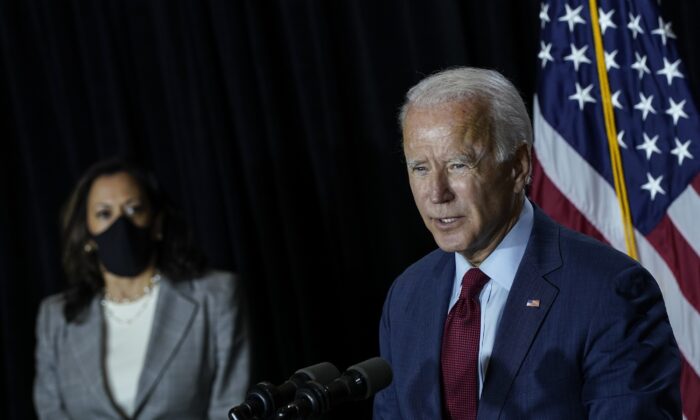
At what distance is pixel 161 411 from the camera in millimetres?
3260

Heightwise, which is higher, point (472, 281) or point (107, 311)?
point (472, 281)

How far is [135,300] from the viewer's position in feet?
→ 11.4

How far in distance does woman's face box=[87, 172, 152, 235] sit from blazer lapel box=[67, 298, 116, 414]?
0.34 m

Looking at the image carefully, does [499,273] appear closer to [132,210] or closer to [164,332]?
[164,332]

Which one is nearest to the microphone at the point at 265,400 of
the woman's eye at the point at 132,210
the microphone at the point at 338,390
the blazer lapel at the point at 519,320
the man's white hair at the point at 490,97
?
the microphone at the point at 338,390

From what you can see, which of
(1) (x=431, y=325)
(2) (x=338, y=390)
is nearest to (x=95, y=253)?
(1) (x=431, y=325)

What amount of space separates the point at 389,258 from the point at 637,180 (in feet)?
3.68

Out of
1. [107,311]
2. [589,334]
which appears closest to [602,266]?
[589,334]

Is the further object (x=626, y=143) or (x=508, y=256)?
(x=626, y=143)

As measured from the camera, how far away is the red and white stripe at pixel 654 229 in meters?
2.84

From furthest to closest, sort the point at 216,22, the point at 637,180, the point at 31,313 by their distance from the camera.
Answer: the point at 31,313 → the point at 216,22 → the point at 637,180

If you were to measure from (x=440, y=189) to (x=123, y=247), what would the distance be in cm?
171

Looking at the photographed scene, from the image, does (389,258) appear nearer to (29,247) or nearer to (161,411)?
(161,411)

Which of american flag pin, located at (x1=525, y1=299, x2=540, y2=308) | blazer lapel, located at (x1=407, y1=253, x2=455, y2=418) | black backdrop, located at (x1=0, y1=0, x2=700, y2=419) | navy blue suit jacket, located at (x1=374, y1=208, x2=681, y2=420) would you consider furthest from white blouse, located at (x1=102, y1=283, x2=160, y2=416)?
american flag pin, located at (x1=525, y1=299, x2=540, y2=308)
